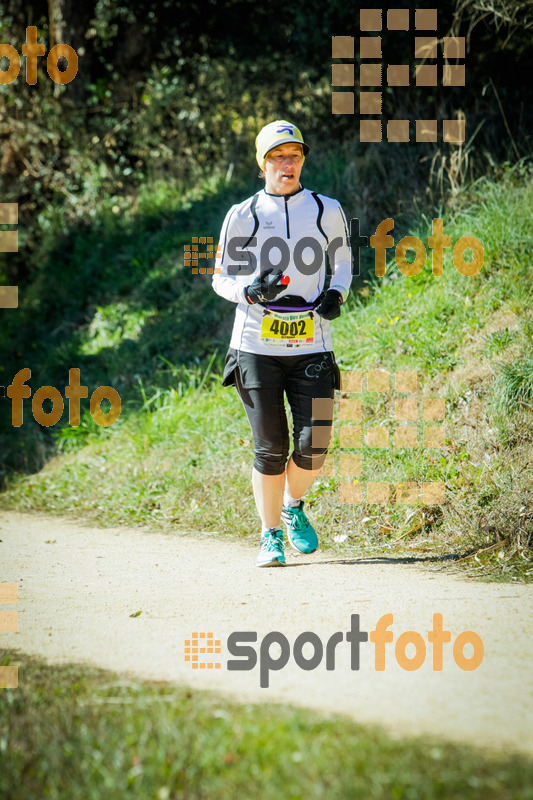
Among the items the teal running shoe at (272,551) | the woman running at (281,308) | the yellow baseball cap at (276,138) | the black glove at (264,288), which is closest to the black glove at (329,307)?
the woman running at (281,308)

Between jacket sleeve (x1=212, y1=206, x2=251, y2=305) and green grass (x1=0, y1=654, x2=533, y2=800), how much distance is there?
2343mm

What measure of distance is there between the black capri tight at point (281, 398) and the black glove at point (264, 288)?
352 mm

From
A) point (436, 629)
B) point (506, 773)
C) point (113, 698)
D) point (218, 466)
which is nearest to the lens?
point (506, 773)

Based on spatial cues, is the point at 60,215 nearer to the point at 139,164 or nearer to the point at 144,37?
the point at 139,164

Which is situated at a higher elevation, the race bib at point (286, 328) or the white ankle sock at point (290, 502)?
the race bib at point (286, 328)

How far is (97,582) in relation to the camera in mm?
4762

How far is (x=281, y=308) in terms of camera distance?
15.5 feet

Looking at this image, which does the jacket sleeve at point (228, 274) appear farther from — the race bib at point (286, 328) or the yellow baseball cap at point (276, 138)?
the yellow baseball cap at point (276, 138)

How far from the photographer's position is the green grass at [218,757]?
230cm

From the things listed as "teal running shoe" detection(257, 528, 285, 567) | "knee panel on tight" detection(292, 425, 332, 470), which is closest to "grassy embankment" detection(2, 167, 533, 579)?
"teal running shoe" detection(257, 528, 285, 567)

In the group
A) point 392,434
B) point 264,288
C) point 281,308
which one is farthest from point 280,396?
point 392,434

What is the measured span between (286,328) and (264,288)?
29 cm

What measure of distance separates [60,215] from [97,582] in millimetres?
8400

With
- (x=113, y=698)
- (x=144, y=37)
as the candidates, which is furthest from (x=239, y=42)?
(x=113, y=698)
